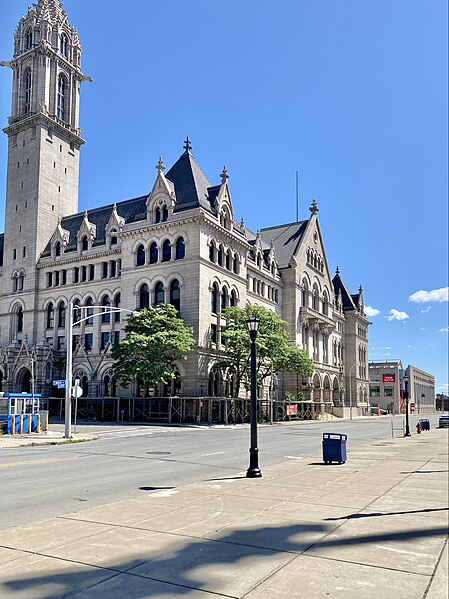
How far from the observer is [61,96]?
78.2 m

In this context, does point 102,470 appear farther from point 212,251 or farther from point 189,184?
point 189,184

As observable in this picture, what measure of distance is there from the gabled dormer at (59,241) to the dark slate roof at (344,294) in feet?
185

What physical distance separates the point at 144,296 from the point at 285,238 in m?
34.2

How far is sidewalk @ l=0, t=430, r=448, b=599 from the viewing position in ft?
20.2

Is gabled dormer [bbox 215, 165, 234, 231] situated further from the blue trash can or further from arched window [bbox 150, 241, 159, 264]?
the blue trash can

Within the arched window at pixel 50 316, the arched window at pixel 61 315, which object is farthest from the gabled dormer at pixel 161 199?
the arched window at pixel 50 316

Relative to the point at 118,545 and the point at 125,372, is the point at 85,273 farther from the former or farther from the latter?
the point at 118,545

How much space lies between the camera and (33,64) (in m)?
75.9

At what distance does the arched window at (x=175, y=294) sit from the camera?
5707 cm

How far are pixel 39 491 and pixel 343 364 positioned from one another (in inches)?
3692

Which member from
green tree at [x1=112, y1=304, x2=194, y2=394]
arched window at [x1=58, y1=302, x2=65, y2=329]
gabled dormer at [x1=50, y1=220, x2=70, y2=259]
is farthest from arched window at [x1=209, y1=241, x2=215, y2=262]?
gabled dormer at [x1=50, y1=220, x2=70, y2=259]

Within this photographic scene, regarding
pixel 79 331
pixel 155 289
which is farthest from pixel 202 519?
pixel 79 331

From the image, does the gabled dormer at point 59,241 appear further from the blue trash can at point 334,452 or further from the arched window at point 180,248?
the blue trash can at point 334,452

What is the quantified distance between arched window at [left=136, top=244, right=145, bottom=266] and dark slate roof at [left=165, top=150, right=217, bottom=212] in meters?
5.74
